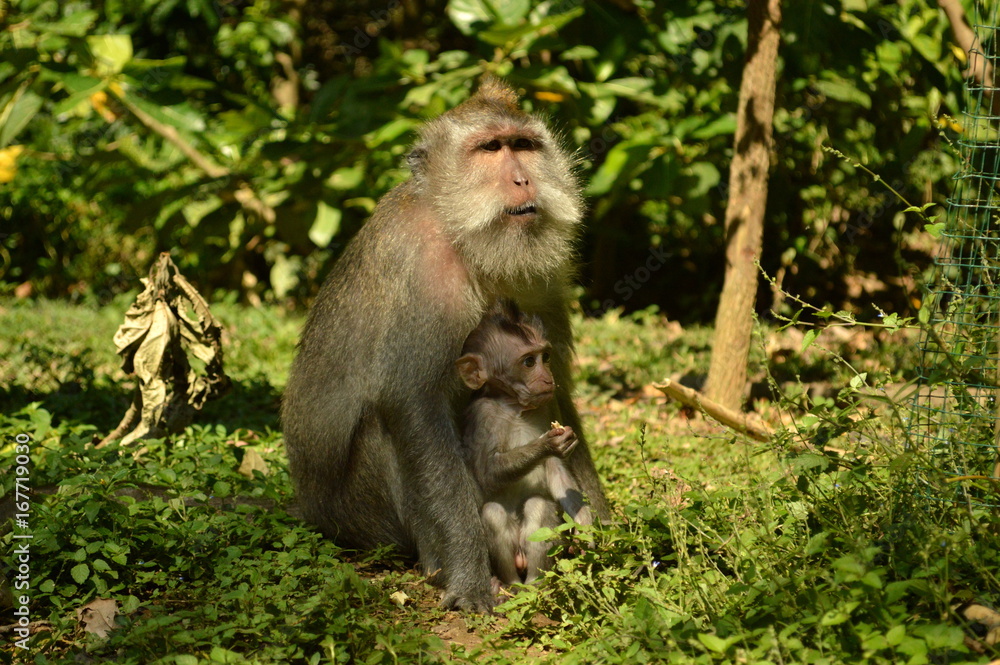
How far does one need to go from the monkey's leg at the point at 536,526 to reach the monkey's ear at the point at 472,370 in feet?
1.81

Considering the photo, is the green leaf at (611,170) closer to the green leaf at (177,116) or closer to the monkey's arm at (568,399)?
the monkey's arm at (568,399)

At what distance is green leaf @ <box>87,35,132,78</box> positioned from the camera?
7465 millimetres

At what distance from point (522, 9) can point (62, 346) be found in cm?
496

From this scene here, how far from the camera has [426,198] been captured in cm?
445

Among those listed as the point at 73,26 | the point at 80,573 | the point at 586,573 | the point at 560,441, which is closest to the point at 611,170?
the point at 560,441

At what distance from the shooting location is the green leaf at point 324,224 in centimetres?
873

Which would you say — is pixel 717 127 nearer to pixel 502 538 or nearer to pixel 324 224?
pixel 324 224

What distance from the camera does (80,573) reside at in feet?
12.1

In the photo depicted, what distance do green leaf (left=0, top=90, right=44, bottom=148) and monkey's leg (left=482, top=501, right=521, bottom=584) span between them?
5.33m

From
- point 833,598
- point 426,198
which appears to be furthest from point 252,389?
point 833,598

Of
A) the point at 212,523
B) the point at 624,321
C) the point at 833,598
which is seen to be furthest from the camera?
the point at 624,321

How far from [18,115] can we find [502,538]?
216 inches

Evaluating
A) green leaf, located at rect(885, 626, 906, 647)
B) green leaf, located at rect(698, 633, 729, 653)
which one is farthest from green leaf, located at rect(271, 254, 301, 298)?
green leaf, located at rect(885, 626, 906, 647)

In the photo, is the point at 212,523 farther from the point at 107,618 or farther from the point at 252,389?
the point at 252,389
